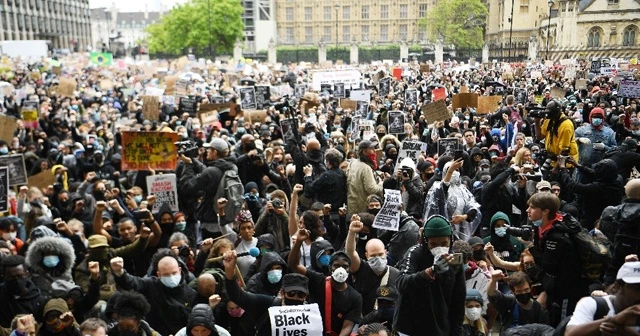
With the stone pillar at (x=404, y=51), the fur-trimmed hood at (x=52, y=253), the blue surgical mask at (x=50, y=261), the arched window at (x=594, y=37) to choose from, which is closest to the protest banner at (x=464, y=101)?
the fur-trimmed hood at (x=52, y=253)

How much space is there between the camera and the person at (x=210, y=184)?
7.82 meters

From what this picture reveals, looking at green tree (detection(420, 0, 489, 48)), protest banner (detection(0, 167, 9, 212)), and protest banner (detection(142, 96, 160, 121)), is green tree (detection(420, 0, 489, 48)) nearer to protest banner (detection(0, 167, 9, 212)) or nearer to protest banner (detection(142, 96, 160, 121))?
protest banner (detection(142, 96, 160, 121))

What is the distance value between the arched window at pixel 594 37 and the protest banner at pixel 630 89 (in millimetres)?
26590

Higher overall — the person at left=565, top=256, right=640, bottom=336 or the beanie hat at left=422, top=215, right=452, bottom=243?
the beanie hat at left=422, top=215, right=452, bottom=243

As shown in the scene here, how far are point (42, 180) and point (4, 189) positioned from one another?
5.11 feet

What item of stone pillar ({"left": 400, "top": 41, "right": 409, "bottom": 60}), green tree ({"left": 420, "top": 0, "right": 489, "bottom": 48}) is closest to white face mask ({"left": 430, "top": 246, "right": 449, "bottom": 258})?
green tree ({"left": 420, "top": 0, "right": 489, "bottom": 48})

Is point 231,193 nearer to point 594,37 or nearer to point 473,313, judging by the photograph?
point 473,313

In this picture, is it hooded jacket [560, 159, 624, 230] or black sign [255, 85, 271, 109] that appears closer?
hooded jacket [560, 159, 624, 230]

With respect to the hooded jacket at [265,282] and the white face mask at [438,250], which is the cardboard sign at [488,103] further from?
the white face mask at [438,250]

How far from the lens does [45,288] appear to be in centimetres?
569

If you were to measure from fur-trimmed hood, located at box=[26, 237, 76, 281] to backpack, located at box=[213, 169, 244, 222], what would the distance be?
208 cm

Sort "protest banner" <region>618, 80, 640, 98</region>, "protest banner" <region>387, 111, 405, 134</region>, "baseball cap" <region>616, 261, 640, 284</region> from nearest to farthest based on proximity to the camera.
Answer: "baseball cap" <region>616, 261, 640, 284</region> < "protest banner" <region>387, 111, 405, 134</region> < "protest banner" <region>618, 80, 640, 98</region>

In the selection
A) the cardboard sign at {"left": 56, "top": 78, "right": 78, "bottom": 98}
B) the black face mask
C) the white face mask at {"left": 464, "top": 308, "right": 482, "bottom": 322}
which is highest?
the cardboard sign at {"left": 56, "top": 78, "right": 78, "bottom": 98}

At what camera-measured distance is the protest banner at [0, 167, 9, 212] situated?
8016 mm
